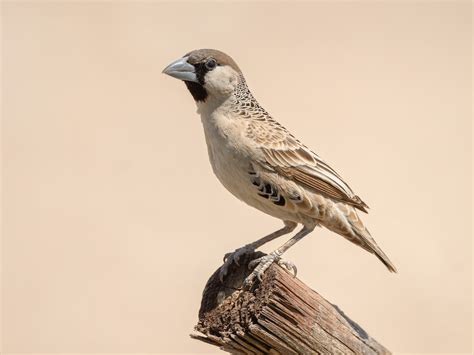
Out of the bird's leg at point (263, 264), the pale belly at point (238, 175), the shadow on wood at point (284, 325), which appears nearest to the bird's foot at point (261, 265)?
the bird's leg at point (263, 264)

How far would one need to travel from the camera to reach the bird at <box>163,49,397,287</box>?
7301mm

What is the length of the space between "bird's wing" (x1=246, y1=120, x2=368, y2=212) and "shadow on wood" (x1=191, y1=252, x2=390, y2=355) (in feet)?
4.53

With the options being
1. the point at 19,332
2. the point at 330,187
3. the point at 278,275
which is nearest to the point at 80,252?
the point at 19,332

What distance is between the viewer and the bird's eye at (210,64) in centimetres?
772

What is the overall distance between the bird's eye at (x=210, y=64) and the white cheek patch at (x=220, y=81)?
0.10ft

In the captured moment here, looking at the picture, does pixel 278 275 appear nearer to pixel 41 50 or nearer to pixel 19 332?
pixel 19 332

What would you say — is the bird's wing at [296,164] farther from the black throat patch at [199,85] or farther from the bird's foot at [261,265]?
the bird's foot at [261,265]

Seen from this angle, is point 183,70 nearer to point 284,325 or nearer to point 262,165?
point 262,165

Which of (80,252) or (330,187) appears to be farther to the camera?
(80,252)

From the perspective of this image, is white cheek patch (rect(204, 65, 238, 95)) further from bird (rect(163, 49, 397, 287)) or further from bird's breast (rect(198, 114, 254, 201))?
bird's breast (rect(198, 114, 254, 201))

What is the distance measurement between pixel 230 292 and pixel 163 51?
10.7m

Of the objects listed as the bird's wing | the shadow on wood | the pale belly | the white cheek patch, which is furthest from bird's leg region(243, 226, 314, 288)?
the white cheek patch

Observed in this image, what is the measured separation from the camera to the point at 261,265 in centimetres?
638

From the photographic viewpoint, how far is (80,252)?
506 inches
